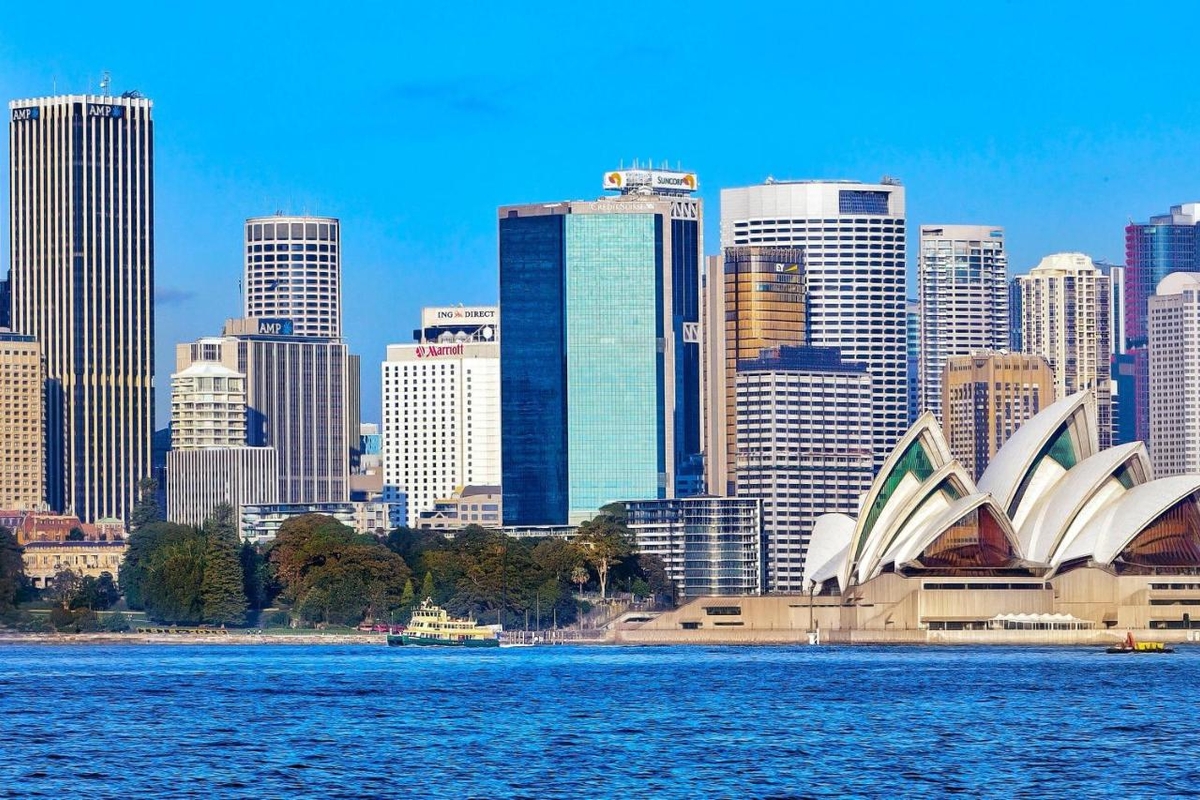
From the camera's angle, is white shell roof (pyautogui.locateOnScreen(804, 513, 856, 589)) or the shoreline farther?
the shoreline

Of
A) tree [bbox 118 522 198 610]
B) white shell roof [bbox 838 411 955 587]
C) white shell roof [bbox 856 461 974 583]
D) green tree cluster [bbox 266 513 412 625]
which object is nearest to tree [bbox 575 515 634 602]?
green tree cluster [bbox 266 513 412 625]

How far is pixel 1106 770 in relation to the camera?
211 feet

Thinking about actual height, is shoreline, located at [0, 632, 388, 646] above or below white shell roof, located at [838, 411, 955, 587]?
below

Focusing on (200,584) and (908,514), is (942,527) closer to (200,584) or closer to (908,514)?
(908,514)

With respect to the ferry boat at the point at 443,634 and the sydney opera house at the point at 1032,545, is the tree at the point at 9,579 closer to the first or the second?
the ferry boat at the point at 443,634

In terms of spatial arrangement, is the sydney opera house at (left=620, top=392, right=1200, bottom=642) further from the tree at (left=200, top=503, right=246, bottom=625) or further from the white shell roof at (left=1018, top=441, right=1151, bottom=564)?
the tree at (left=200, top=503, right=246, bottom=625)

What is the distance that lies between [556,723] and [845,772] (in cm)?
1689

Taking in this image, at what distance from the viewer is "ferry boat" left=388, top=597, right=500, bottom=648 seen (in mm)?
152750

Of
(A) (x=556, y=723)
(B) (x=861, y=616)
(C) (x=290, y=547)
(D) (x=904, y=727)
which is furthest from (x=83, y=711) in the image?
(C) (x=290, y=547)

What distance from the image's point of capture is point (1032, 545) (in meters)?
151

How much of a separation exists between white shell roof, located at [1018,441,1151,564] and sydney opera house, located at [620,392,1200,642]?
0.36 ft

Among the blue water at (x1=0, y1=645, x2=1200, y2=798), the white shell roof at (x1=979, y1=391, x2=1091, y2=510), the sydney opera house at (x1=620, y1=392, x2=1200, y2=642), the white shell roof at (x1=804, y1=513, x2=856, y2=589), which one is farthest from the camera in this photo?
the white shell roof at (x1=804, y1=513, x2=856, y2=589)

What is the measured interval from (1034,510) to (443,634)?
34.5m

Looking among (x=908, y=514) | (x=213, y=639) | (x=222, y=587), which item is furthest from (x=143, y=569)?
(x=908, y=514)
